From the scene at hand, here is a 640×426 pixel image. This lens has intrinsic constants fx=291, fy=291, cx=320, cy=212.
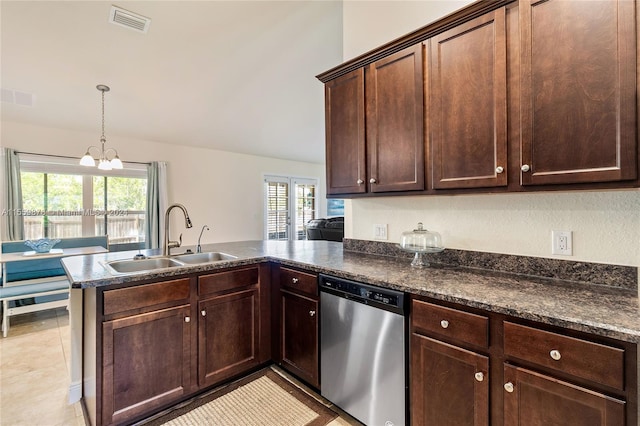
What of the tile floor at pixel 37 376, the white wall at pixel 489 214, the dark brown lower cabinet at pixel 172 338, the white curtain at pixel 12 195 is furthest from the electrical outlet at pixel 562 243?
the white curtain at pixel 12 195

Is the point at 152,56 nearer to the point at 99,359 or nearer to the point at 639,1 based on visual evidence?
the point at 99,359

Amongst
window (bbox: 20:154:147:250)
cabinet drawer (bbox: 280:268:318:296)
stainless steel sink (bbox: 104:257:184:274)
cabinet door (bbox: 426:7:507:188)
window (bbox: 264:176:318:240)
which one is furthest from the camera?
window (bbox: 264:176:318:240)

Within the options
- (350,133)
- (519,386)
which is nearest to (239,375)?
(519,386)

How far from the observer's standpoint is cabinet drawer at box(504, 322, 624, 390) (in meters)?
0.91

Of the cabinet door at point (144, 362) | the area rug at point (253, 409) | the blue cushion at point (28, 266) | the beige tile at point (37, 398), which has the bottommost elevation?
the beige tile at point (37, 398)

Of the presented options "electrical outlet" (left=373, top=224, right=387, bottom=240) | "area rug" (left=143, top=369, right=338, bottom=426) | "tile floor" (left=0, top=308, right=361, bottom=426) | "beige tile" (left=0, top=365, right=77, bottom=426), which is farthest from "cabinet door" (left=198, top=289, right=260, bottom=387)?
"electrical outlet" (left=373, top=224, right=387, bottom=240)

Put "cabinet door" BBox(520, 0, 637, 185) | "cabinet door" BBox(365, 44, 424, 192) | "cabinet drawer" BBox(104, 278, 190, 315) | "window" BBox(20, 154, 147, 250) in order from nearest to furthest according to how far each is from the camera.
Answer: "cabinet door" BBox(520, 0, 637, 185), "cabinet drawer" BBox(104, 278, 190, 315), "cabinet door" BBox(365, 44, 424, 192), "window" BBox(20, 154, 147, 250)

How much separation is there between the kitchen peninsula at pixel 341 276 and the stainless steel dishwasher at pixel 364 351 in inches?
2.7

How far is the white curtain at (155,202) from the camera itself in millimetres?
4965

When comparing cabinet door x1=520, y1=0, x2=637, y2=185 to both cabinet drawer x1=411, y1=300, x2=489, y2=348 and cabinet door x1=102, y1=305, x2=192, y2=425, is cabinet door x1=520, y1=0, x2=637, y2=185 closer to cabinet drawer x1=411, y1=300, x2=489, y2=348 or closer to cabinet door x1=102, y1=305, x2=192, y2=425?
cabinet drawer x1=411, y1=300, x2=489, y2=348

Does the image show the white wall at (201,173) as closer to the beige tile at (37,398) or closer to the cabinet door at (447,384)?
the beige tile at (37,398)

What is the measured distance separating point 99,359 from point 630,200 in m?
2.74

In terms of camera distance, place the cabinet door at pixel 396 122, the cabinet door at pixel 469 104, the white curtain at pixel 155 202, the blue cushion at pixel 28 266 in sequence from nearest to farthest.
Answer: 1. the cabinet door at pixel 469 104
2. the cabinet door at pixel 396 122
3. the blue cushion at pixel 28 266
4. the white curtain at pixel 155 202

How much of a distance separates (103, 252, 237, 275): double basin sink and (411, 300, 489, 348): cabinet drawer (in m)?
1.38
